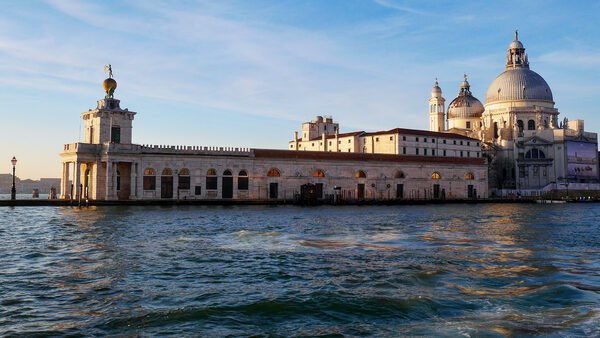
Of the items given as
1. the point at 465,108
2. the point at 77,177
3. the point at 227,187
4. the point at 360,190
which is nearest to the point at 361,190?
the point at 360,190

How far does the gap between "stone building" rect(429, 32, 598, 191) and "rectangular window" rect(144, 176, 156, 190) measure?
62.2 metres

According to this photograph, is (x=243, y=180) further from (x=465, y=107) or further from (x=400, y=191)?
(x=465, y=107)

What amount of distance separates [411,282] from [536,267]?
209 inches

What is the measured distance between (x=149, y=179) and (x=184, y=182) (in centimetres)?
396

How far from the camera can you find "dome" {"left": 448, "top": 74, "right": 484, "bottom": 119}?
115 meters

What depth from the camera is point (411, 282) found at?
48.9 ft

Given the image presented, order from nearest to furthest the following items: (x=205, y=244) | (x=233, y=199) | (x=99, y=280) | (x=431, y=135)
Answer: (x=99, y=280) → (x=205, y=244) → (x=233, y=199) → (x=431, y=135)

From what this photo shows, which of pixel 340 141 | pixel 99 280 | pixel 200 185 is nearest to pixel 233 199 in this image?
pixel 200 185

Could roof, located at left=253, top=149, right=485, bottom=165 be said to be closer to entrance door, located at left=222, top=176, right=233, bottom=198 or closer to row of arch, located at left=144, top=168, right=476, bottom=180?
row of arch, located at left=144, top=168, right=476, bottom=180

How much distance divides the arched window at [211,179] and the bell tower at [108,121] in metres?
9.83

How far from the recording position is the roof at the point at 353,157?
70.6m

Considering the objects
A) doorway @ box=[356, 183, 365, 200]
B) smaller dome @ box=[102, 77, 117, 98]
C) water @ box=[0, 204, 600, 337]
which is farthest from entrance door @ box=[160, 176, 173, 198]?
water @ box=[0, 204, 600, 337]

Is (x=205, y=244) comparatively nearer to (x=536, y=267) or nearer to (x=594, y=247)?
(x=536, y=267)

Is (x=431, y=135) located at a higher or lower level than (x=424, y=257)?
higher
